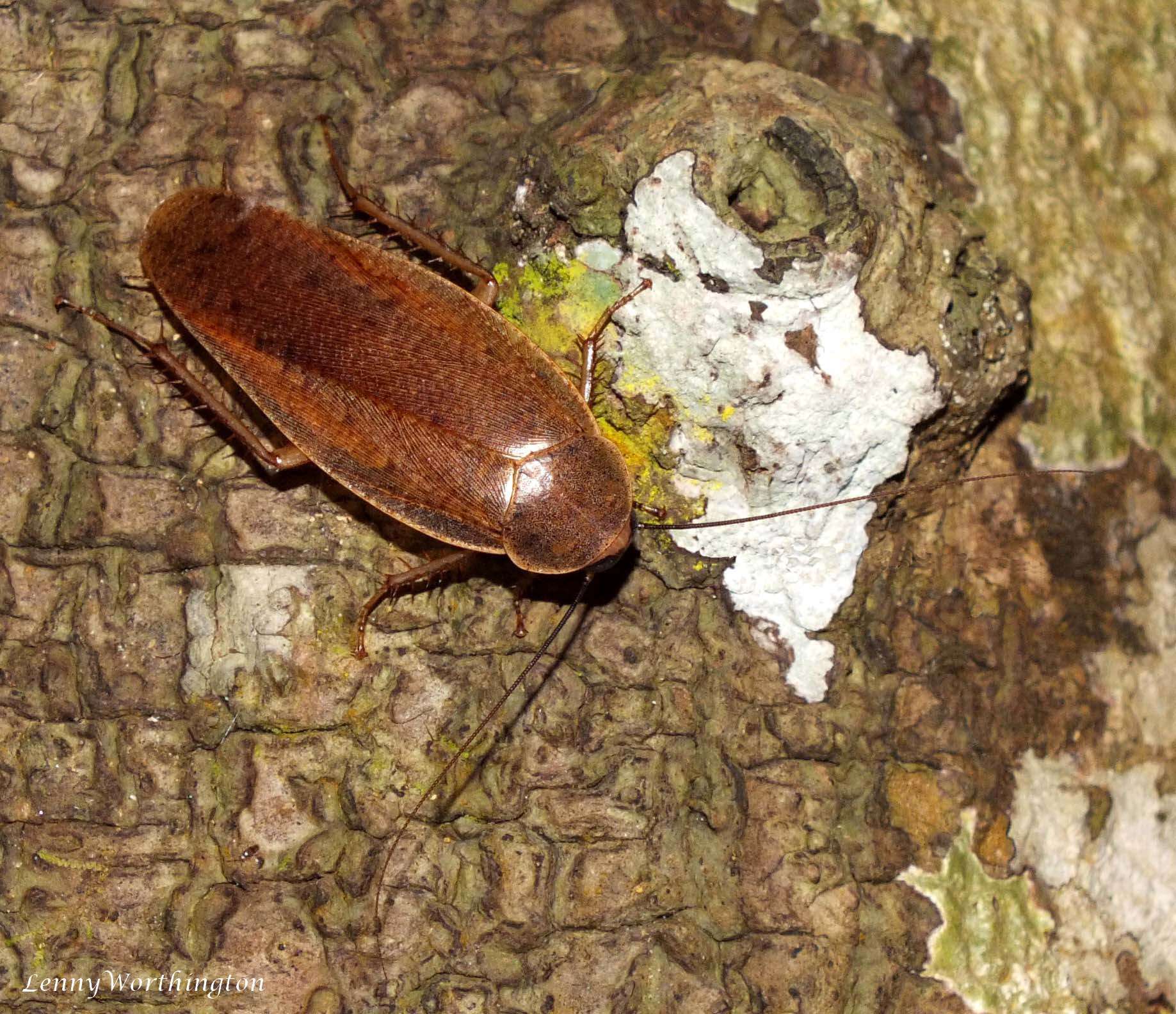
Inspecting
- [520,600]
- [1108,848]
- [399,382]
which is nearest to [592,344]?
[399,382]

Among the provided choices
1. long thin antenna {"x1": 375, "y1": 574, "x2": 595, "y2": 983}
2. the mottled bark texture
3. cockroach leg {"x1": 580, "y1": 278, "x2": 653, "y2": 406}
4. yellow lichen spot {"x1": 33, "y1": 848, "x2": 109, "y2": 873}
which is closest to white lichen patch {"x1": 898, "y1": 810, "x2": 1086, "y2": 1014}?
the mottled bark texture

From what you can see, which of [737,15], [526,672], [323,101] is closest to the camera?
[526,672]

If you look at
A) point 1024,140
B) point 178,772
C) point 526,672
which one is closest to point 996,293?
point 1024,140

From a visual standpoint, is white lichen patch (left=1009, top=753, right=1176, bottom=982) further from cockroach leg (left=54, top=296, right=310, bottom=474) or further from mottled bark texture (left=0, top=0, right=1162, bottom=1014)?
cockroach leg (left=54, top=296, right=310, bottom=474)

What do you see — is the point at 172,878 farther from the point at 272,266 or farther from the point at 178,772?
the point at 272,266

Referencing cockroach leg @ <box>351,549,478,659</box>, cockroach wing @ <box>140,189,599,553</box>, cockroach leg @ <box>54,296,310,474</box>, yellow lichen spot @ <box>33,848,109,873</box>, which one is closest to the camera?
yellow lichen spot @ <box>33,848,109,873</box>

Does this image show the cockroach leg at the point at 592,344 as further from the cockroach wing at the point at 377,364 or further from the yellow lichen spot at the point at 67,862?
the yellow lichen spot at the point at 67,862

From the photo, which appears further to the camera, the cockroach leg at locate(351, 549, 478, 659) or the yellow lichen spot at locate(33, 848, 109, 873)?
the cockroach leg at locate(351, 549, 478, 659)
